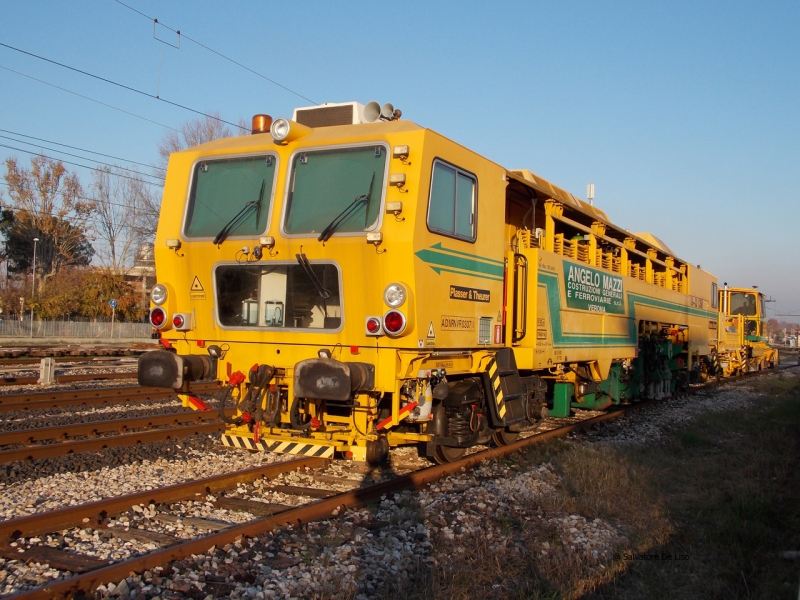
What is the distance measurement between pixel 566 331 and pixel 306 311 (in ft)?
14.0

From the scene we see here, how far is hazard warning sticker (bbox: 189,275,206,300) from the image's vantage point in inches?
296

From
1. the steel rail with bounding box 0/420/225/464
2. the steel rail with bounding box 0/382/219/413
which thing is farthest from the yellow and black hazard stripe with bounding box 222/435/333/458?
the steel rail with bounding box 0/382/219/413

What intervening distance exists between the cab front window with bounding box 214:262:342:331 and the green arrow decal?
35.4 inches

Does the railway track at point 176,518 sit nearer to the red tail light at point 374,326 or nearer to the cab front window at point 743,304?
the red tail light at point 374,326

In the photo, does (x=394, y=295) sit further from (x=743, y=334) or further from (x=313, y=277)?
(x=743, y=334)

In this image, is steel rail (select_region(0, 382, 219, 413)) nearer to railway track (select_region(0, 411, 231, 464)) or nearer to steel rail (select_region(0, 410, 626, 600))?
railway track (select_region(0, 411, 231, 464))

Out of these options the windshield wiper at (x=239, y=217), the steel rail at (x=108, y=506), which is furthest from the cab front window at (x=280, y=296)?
the steel rail at (x=108, y=506)

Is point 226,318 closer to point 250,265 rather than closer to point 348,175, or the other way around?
point 250,265

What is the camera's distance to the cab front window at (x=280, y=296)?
22.4 feet

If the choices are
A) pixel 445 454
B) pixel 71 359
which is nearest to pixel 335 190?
pixel 445 454

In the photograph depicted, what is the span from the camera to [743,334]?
28.2 metres

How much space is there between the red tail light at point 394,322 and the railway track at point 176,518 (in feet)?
4.65

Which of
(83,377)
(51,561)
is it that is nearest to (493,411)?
(51,561)

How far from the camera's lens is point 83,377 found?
15945mm
